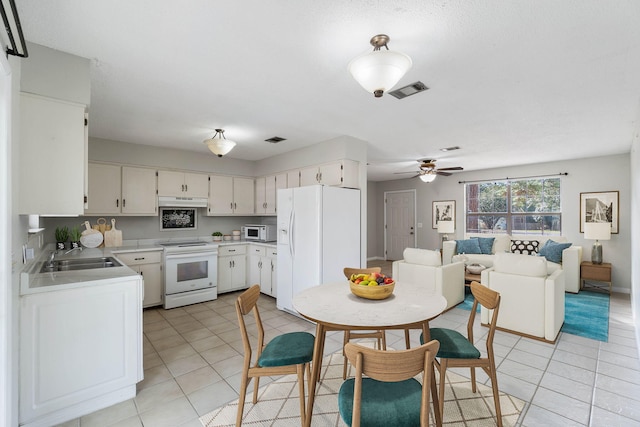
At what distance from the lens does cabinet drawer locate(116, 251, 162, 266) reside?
406 cm

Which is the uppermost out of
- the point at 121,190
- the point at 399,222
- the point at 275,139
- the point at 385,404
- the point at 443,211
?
the point at 275,139

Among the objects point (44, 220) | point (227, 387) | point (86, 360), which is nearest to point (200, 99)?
point (86, 360)

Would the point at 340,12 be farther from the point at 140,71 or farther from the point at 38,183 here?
the point at 38,183

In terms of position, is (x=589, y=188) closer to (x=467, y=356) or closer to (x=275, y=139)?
(x=467, y=356)

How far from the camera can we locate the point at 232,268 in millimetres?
5137

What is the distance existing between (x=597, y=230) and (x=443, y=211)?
3.04 metres

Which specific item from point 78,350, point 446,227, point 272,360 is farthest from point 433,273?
point 78,350

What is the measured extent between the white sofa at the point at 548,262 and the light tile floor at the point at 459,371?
1287 mm

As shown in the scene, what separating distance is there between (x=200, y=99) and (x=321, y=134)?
1.66 m

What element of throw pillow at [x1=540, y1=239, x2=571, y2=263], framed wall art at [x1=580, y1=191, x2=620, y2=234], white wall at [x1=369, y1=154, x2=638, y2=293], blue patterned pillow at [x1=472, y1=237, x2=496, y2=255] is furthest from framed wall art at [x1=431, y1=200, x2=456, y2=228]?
framed wall art at [x1=580, y1=191, x2=620, y2=234]

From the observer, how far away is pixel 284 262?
4.22 metres

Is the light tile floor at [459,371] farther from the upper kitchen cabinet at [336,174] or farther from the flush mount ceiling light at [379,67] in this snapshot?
the flush mount ceiling light at [379,67]

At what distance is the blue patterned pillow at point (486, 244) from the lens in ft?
20.4

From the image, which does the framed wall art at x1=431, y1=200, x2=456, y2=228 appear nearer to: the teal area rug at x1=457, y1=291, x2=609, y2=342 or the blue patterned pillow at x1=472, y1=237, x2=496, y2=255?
the blue patterned pillow at x1=472, y1=237, x2=496, y2=255
